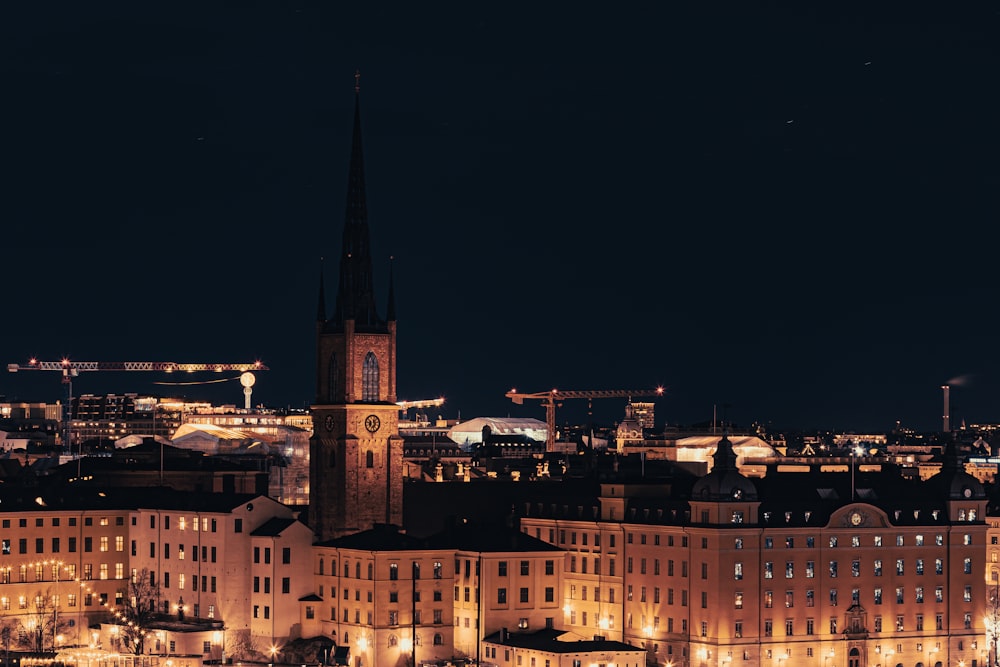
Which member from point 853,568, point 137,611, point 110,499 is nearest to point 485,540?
point 137,611

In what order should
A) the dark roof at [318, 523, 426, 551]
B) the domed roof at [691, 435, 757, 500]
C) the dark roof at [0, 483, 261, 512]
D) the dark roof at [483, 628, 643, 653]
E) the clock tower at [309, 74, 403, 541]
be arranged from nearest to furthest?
the dark roof at [483, 628, 643, 653] < the domed roof at [691, 435, 757, 500] < the dark roof at [318, 523, 426, 551] < the dark roof at [0, 483, 261, 512] < the clock tower at [309, 74, 403, 541]

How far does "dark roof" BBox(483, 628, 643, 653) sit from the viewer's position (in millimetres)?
127438

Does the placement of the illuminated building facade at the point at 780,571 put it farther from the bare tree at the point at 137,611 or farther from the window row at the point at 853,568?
the bare tree at the point at 137,611

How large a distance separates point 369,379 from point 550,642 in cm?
2518

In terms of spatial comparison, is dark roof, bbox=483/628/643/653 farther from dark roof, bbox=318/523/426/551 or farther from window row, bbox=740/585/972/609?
dark roof, bbox=318/523/426/551

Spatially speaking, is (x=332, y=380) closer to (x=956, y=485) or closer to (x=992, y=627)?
(x=956, y=485)

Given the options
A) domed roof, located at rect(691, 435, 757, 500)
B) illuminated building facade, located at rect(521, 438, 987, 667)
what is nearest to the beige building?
illuminated building facade, located at rect(521, 438, 987, 667)

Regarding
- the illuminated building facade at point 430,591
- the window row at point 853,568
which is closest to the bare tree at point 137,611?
the illuminated building facade at point 430,591

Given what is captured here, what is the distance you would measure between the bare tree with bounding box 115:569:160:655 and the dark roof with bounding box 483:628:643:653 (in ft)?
59.2

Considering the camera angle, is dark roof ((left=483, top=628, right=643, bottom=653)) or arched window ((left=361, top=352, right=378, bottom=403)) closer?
dark roof ((left=483, top=628, right=643, bottom=653))

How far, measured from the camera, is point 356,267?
149625 millimetres

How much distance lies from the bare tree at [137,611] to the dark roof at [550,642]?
18.1m

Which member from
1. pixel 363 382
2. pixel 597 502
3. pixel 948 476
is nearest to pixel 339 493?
pixel 363 382

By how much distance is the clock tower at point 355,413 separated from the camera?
147375 millimetres
